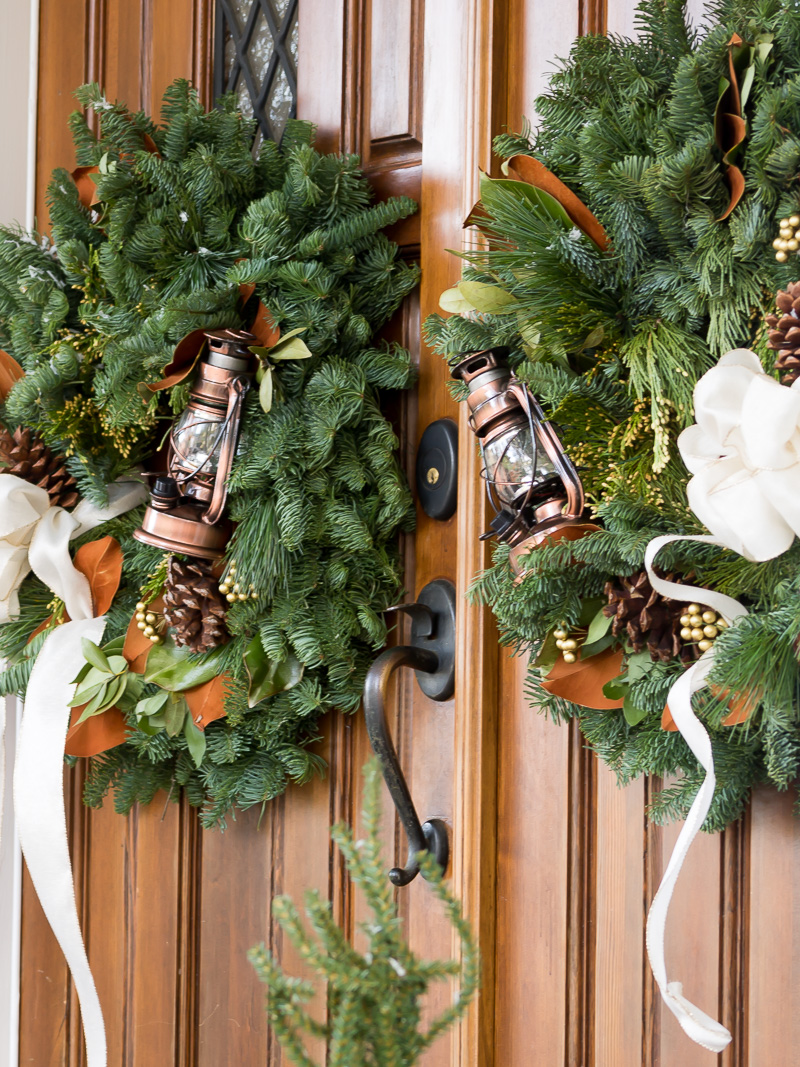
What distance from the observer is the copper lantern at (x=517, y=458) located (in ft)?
2.01

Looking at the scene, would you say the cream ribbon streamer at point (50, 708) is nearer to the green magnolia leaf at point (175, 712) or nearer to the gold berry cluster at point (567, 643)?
the green magnolia leaf at point (175, 712)

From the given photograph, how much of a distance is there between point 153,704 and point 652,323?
1.69 ft

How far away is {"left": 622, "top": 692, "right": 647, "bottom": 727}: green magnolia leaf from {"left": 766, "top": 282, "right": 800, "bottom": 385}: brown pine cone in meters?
0.22

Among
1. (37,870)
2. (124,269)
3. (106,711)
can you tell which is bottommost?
(37,870)

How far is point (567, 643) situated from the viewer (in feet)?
1.94

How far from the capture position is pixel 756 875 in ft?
1.98

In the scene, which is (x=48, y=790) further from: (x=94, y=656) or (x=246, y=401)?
(x=246, y=401)

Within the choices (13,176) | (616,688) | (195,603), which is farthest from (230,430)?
(13,176)

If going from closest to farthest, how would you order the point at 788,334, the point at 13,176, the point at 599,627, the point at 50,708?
1. the point at 788,334
2. the point at 599,627
3. the point at 50,708
4. the point at 13,176

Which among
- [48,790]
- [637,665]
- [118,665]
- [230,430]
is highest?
[230,430]

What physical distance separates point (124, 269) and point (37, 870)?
0.53m

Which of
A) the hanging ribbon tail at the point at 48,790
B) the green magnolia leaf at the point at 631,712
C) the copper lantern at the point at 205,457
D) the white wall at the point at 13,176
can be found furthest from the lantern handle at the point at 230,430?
the white wall at the point at 13,176

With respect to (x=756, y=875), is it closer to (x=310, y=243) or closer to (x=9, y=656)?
(x=310, y=243)

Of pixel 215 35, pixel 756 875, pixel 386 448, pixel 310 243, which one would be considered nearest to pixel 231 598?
pixel 386 448
